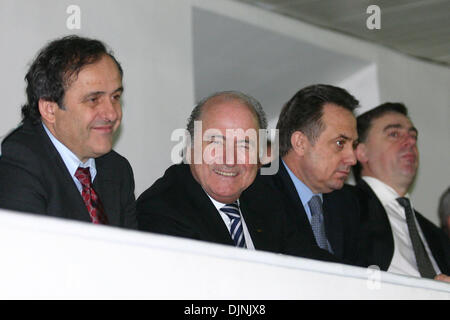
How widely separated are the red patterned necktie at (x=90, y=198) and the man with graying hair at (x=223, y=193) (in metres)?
0.16

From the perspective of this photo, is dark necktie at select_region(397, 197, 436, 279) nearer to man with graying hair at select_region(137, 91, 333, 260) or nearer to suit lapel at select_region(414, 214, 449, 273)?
suit lapel at select_region(414, 214, 449, 273)

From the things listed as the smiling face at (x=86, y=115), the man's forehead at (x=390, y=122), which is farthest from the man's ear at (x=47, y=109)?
the man's forehead at (x=390, y=122)

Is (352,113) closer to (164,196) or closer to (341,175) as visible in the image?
(341,175)

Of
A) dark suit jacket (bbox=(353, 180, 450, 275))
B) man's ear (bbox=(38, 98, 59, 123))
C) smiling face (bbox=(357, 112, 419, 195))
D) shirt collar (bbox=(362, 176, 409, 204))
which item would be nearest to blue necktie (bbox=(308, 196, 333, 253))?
dark suit jacket (bbox=(353, 180, 450, 275))

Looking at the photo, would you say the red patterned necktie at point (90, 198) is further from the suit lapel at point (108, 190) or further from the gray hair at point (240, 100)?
the gray hair at point (240, 100)

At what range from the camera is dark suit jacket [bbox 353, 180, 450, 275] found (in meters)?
2.91

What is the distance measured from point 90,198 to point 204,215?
32cm

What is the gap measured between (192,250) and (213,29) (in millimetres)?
2202

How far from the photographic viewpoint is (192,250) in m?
1.57

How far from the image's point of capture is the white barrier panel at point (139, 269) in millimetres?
1367

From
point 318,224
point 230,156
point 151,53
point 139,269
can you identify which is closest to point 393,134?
point 318,224

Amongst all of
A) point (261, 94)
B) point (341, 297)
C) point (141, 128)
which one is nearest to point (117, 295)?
point (341, 297)

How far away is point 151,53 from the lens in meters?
3.38

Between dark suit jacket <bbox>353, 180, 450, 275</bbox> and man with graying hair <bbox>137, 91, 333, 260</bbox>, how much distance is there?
19.5 inches
